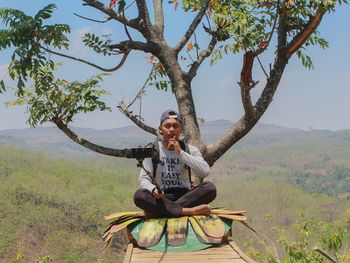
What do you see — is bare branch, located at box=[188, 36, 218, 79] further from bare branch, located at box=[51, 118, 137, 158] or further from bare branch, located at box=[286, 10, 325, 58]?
bare branch, located at box=[51, 118, 137, 158]

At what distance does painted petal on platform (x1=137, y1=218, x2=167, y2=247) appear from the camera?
4.80m

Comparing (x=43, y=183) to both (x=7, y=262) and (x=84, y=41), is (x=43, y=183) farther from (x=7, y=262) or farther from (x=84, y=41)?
(x=84, y=41)

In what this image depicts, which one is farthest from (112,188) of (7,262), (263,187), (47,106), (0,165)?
(47,106)

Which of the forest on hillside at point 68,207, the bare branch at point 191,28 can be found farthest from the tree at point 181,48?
the forest on hillside at point 68,207

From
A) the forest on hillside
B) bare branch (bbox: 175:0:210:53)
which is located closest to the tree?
bare branch (bbox: 175:0:210:53)

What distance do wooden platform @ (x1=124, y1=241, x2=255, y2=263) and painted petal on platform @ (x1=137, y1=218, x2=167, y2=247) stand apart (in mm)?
75

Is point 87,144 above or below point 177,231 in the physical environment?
above

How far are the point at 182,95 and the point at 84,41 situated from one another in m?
1.53

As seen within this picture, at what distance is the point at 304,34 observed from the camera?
6371 mm

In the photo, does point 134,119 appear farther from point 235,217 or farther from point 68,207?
point 68,207

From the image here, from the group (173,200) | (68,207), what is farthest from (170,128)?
(68,207)

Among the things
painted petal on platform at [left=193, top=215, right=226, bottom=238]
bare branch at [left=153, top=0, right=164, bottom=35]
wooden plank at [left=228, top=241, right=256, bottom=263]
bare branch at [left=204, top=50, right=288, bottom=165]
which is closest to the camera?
wooden plank at [left=228, top=241, right=256, bottom=263]

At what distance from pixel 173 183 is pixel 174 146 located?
497 millimetres

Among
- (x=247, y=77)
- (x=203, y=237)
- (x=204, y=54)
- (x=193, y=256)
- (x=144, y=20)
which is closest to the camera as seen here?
(x=193, y=256)
